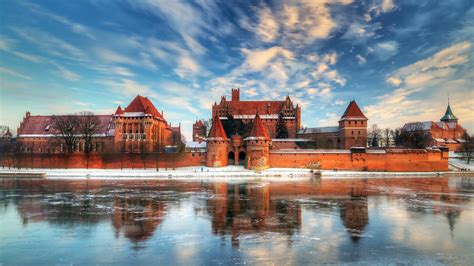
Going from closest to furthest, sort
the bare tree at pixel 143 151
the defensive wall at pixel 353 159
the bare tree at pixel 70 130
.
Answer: the defensive wall at pixel 353 159 → the bare tree at pixel 143 151 → the bare tree at pixel 70 130

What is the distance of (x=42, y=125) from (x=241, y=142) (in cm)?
3371

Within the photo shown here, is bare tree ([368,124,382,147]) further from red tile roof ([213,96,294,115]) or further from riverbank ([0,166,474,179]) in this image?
riverbank ([0,166,474,179])

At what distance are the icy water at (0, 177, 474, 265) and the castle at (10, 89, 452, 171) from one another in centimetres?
1830

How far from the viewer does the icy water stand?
8578 millimetres

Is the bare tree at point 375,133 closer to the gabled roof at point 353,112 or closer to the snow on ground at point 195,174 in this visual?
the gabled roof at point 353,112

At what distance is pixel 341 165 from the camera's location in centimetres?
3794

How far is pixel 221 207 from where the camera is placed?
15562 millimetres

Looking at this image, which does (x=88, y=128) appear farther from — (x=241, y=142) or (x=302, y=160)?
(x=302, y=160)

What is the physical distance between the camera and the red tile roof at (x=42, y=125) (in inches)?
1966

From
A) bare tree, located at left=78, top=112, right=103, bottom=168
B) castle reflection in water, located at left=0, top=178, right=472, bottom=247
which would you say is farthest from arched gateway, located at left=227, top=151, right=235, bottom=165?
castle reflection in water, located at left=0, top=178, right=472, bottom=247

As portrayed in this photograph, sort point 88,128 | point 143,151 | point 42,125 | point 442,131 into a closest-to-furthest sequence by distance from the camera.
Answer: point 143,151 → point 88,128 → point 42,125 → point 442,131

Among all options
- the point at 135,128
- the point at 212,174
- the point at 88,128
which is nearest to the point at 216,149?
the point at 212,174

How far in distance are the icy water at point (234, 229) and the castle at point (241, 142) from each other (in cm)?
1830

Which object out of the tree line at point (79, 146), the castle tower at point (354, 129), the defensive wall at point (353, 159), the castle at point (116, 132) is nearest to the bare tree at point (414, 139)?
the castle tower at point (354, 129)
